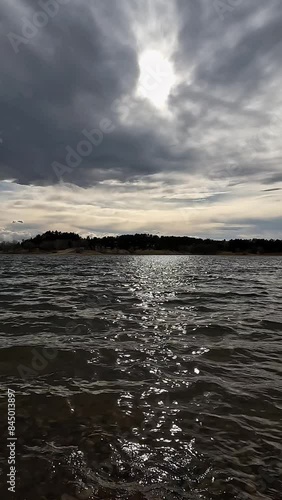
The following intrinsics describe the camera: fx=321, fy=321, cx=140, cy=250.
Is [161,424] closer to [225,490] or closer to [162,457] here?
[162,457]

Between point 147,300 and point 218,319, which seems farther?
point 147,300

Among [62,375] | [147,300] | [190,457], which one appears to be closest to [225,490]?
[190,457]

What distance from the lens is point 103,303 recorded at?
1689 centimetres

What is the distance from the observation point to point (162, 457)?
437 cm

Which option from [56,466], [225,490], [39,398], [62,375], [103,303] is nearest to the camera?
[225,490]

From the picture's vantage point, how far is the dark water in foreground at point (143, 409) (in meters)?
3.92

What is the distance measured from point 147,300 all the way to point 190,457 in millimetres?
14132

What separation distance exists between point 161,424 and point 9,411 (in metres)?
2.59

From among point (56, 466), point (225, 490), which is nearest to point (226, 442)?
point (225, 490)

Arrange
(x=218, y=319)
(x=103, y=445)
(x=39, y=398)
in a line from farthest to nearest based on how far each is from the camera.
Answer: (x=218, y=319)
(x=39, y=398)
(x=103, y=445)

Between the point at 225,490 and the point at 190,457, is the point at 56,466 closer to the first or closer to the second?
the point at 190,457

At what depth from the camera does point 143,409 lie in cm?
572

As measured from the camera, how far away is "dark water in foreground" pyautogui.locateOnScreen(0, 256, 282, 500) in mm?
3920

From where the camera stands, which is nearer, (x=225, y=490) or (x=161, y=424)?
(x=225, y=490)
